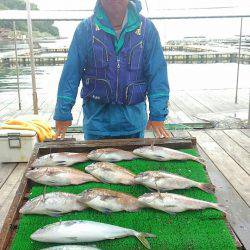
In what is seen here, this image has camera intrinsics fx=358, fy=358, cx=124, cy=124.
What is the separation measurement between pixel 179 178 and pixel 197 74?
1497 centimetres

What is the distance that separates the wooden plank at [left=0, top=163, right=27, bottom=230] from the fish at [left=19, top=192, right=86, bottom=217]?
65.3 inches

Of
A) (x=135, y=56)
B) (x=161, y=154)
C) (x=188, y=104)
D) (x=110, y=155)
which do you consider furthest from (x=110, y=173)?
(x=188, y=104)

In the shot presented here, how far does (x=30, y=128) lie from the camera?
5352 millimetres

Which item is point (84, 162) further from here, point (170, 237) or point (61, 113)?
point (170, 237)

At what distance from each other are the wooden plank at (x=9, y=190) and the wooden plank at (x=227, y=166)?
8.75 ft

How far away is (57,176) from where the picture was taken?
2.56m

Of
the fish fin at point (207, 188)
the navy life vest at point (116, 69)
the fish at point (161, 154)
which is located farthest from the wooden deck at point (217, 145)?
the navy life vest at point (116, 69)

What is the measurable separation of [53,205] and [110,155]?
75 centimetres

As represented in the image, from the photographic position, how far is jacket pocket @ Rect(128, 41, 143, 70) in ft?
10.3

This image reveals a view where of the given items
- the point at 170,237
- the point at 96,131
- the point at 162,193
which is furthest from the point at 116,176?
the point at 96,131

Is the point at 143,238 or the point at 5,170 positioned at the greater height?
the point at 143,238

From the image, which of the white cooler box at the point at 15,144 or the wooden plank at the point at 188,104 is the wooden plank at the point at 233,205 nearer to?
the white cooler box at the point at 15,144

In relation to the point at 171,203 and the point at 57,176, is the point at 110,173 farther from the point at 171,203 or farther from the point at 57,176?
the point at 171,203

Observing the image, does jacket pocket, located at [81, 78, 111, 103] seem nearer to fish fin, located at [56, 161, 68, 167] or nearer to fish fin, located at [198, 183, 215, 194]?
fish fin, located at [56, 161, 68, 167]
